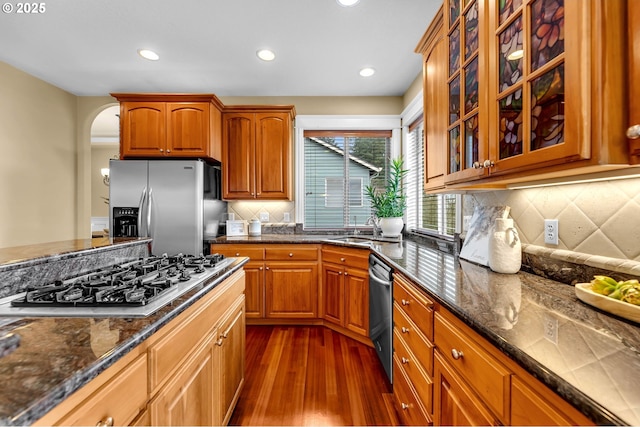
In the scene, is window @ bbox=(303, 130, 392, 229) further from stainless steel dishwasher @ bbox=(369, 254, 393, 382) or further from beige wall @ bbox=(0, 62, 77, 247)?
beige wall @ bbox=(0, 62, 77, 247)

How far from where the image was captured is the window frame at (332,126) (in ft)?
11.6

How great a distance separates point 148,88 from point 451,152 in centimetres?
348

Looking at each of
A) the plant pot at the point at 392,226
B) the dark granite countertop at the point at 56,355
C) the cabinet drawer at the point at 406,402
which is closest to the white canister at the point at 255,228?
the plant pot at the point at 392,226

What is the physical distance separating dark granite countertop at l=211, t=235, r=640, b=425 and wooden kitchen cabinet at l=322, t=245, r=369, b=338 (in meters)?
1.19

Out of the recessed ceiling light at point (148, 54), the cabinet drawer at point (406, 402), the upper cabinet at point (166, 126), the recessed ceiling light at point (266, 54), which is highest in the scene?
the recessed ceiling light at point (148, 54)

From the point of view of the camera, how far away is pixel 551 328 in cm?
78

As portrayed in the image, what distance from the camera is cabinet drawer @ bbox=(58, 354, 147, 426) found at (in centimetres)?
56

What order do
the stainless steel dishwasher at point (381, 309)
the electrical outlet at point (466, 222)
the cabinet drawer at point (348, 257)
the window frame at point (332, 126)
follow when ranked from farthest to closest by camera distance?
the window frame at point (332, 126)
the cabinet drawer at point (348, 257)
the electrical outlet at point (466, 222)
the stainless steel dishwasher at point (381, 309)

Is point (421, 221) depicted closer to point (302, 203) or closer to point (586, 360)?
point (302, 203)

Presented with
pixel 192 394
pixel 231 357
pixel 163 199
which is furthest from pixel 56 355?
pixel 163 199

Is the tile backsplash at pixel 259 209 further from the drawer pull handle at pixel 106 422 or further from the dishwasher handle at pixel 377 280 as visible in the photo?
the drawer pull handle at pixel 106 422

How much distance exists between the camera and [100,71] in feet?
9.79

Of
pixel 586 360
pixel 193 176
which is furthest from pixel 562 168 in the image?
pixel 193 176

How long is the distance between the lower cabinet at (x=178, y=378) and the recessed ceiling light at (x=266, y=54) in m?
2.08
